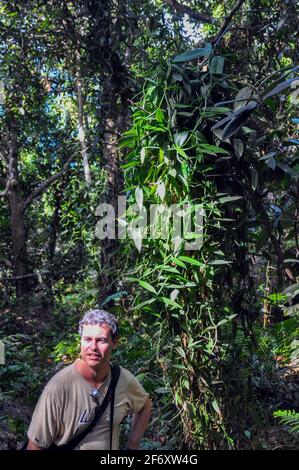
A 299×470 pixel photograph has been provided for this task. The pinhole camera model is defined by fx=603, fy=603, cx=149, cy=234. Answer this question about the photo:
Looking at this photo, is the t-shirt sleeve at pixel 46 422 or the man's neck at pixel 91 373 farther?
the man's neck at pixel 91 373

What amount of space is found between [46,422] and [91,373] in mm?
219

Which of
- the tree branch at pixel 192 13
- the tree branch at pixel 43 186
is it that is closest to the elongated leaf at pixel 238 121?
the tree branch at pixel 192 13

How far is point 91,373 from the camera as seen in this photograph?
2037 mm

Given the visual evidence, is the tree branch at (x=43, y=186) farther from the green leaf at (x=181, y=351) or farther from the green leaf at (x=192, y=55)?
the green leaf at (x=181, y=351)

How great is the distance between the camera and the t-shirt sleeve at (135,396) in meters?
2.17

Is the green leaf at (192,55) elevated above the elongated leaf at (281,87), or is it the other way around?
the green leaf at (192,55)

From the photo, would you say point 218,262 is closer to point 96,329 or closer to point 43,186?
point 96,329

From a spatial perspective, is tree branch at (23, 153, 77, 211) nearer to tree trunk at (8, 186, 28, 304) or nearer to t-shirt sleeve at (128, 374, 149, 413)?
tree trunk at (8, 186, 28, 304)

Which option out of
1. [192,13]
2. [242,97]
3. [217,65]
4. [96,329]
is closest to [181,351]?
[96,329]

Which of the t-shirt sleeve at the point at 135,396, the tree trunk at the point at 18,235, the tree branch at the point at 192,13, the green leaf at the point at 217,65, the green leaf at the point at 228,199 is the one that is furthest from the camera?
the tree trunk at the point at 18,235

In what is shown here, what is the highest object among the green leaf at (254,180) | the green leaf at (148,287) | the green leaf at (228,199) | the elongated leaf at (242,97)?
the elongated leaf at (242,97)

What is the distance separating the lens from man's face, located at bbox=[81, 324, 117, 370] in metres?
2.03

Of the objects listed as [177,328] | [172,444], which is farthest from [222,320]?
[172,444]

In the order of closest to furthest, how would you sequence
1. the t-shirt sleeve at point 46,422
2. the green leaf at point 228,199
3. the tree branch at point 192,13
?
the t-shirt sleeve at point 46,422, the green leaf at point 228,199, the tree branch at point 192,13
